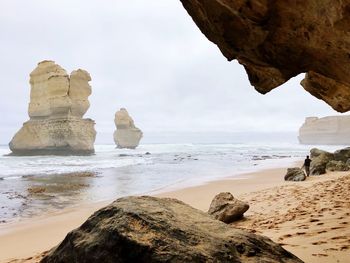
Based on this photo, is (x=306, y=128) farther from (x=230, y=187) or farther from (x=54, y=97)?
(x=230, y=187)

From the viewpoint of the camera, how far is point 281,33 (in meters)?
4.57

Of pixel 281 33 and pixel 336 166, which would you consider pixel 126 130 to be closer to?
pixel 336 166

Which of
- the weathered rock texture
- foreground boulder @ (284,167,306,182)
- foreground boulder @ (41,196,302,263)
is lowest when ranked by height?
foreground boulder @ (284,167,306,182)

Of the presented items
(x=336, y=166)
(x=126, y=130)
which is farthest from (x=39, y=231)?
(x=126, y=130)

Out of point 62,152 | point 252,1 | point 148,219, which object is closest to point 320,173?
point 252,1

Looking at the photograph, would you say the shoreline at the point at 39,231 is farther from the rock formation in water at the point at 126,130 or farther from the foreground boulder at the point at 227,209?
the rock formation in water at the point at 126,130

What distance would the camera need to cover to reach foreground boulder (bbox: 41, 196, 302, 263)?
106 inches

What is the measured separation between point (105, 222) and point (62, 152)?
52.5 m

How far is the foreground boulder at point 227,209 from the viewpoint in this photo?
7.54 meters

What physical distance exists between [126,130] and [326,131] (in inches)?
3011

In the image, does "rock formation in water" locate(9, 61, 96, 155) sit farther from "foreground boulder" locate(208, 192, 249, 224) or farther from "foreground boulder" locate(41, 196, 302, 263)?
"foreground boulder" locate(41, 196, 302, 263)

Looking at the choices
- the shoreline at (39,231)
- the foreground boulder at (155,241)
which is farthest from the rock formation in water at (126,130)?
the foreground boulder at (155,241)

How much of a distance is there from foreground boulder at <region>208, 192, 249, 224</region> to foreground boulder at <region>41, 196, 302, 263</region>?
424 cm

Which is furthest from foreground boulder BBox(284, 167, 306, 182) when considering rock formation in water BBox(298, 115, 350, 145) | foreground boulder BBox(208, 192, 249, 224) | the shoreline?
rock formation in water BBox(298, 115, 350, 145)
